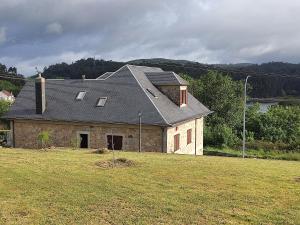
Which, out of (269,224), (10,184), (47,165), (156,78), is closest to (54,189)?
(10,184)

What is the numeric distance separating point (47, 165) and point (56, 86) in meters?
19.0

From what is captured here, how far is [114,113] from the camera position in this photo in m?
27.2

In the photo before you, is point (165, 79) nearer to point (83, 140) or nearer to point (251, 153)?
point (83, 140)

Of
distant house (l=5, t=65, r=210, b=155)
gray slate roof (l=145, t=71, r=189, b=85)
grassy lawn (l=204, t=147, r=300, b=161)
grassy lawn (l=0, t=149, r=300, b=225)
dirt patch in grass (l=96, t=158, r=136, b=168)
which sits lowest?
grassy lawn (l=204, t=147, r=300, b=161)

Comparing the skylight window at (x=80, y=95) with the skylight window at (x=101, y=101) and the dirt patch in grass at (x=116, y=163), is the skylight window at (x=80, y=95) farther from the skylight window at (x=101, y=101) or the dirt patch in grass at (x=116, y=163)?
the dirt patch in grass at (x=116, y=163)

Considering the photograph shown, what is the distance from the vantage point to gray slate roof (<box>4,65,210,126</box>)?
2661 centimetres

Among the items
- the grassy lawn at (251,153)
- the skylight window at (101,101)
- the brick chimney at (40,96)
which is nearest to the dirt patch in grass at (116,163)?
the skylight window at (101,101)

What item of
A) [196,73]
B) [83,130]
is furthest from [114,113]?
[196,73]

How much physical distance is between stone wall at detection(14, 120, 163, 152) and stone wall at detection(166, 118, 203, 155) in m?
0.76

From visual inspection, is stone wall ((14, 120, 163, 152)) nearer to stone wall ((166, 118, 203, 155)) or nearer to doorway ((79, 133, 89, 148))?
doorway ((79, 133, 89, 148))

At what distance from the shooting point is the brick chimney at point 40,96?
29.4m

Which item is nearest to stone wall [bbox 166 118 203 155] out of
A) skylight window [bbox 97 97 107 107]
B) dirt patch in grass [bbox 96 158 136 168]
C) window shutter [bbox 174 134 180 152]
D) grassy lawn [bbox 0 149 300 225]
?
window shutter [bbox 174 134 180 152]

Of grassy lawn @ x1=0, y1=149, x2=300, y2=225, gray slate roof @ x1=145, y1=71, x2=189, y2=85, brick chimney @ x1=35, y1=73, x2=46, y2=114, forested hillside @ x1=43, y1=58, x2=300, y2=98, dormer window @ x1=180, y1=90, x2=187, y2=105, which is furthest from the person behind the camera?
forested hillside @ x1=43, y1=58, x2=300, y2=98

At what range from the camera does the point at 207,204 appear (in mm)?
9891
